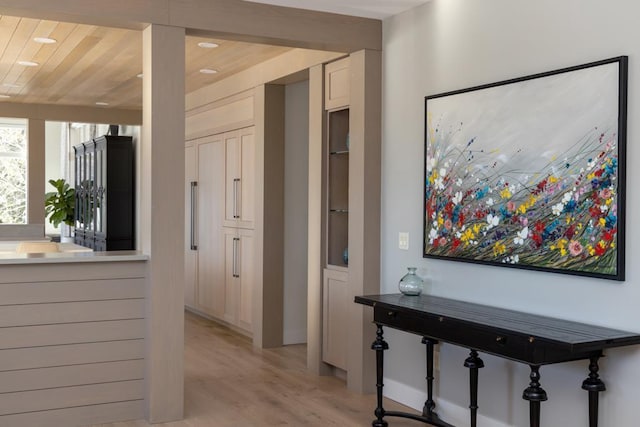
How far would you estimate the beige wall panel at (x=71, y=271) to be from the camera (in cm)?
397

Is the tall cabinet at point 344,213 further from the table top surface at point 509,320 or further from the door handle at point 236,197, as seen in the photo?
the door handle at point 236,197

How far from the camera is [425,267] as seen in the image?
4457mm

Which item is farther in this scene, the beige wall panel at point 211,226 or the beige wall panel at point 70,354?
the beige wall panel at point 211,226

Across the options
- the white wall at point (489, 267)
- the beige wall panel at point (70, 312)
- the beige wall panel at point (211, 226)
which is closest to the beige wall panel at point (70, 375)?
the beige wall panel at point (70, 312)

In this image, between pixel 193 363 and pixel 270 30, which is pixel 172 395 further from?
pixel 270 30

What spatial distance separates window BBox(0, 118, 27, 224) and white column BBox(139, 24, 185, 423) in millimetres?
9519

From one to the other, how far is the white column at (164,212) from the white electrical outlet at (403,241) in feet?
4.52

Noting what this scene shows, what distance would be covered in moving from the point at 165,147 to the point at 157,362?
4.05 ft

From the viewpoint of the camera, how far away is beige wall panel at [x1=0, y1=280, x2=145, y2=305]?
3971 millimetres

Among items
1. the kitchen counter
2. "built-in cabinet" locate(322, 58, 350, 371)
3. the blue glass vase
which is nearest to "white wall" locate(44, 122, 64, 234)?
"built-in cabinet" locate(322, 58, 350, 371)

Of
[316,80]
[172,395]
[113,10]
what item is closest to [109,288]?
[172,395]

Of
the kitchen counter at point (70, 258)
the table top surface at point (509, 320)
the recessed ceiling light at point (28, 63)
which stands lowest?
the table top surface at point (509, 320)

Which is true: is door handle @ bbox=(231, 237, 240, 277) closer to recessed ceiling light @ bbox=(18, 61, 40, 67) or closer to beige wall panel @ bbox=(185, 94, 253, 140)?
beige wall panel @ bbox=(185, 94, 253, 140)

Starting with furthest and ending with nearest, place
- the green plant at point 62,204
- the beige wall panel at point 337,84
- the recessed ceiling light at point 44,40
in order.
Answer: the green plant at point 62,204 → the recessed ceiling light at point 44,40 → the beige wall panel at point 337,84
